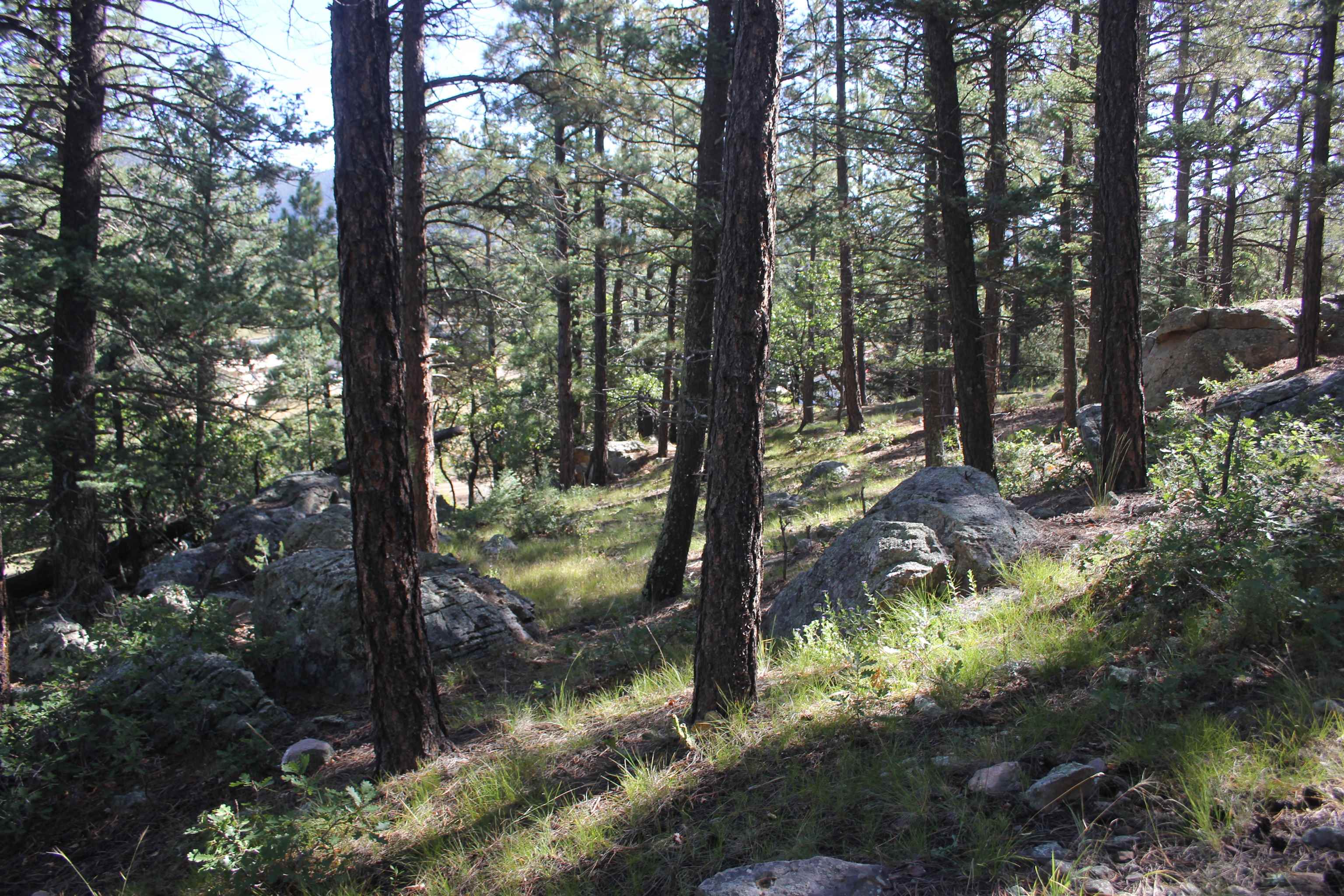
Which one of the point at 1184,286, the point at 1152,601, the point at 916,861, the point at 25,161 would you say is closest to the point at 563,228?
the point at 25,161

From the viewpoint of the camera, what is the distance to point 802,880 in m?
2.54

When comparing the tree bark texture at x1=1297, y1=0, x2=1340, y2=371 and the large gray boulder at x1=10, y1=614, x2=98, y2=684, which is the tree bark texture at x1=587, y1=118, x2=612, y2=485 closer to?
the large gray boulder at x1=10, y1=614, x2=98, y2=684

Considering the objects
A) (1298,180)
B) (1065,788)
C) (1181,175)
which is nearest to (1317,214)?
(1298,180)

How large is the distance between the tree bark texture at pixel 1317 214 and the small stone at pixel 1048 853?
14020 millimetres

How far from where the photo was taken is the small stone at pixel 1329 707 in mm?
2594

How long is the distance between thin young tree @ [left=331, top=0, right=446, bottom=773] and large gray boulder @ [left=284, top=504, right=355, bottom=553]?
6088 millimetres

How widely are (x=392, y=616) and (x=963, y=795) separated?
3.17m

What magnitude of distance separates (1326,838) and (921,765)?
52.6 inches

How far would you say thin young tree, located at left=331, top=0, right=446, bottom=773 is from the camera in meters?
4.05

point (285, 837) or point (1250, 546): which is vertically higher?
point (1250, 546)

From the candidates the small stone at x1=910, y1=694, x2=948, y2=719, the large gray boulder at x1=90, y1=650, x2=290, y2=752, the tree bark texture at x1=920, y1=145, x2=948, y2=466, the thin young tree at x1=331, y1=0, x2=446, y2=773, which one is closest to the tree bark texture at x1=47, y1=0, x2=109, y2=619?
the large gray boulder at x1=90, y1=650, x2=290, y2=752

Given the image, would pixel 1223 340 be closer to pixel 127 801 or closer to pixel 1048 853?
pixel 1048 853

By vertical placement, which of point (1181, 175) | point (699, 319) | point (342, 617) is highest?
point (1181, 175)

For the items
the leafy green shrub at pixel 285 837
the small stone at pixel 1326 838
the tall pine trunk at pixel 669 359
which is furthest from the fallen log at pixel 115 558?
the small stone at pixel 1326 838
